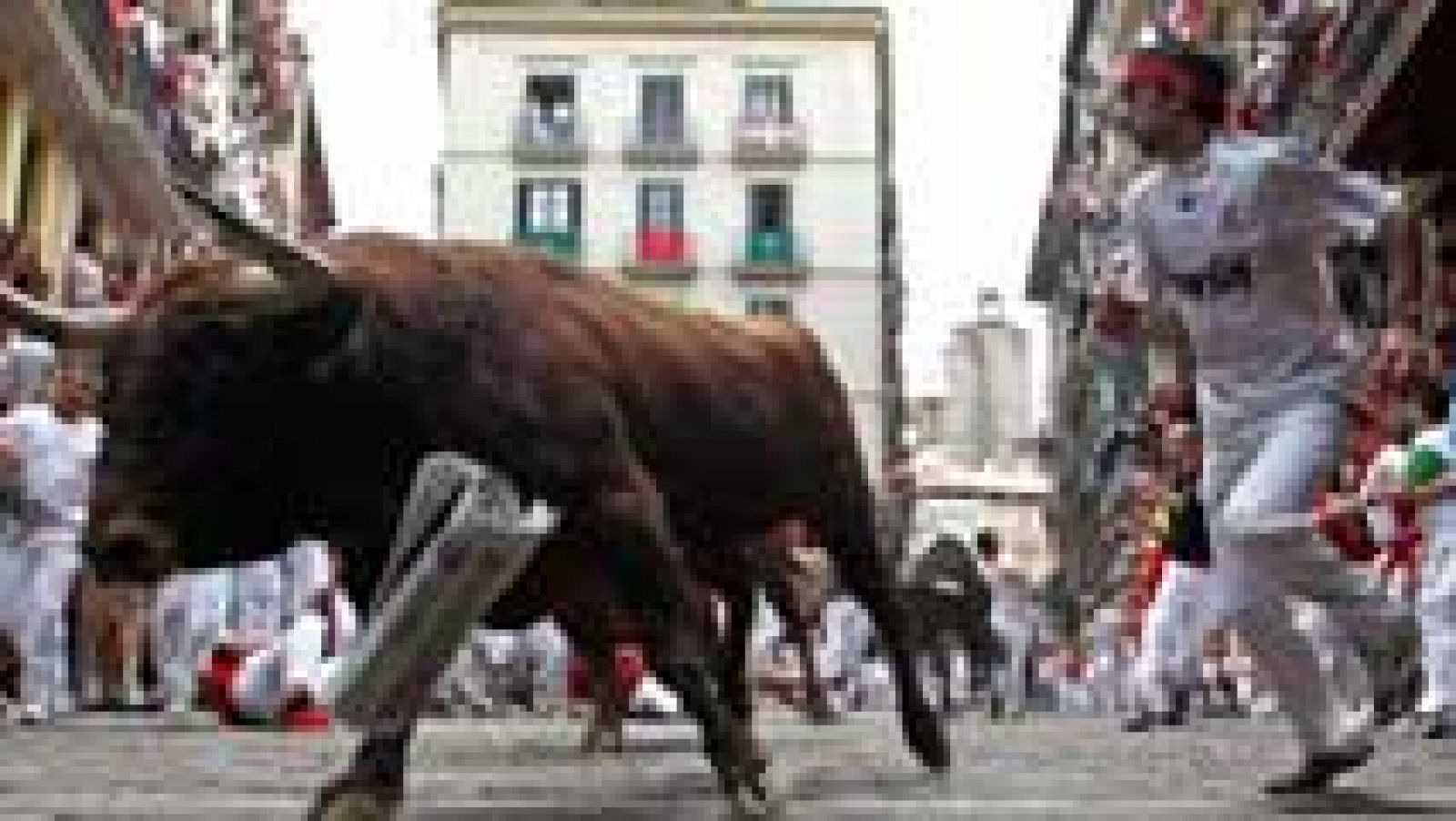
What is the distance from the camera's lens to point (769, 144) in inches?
2990

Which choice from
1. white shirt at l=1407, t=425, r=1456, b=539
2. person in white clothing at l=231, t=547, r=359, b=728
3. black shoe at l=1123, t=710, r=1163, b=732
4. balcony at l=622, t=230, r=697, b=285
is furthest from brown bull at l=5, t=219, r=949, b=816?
balcony at l=622, t=230, r=697, b=285

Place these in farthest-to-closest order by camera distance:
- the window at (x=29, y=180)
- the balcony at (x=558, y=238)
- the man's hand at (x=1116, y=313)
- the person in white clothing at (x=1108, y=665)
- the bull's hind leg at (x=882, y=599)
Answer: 1. the balcony at (x=558, y=238)
2. the window at (x=29, y=180)
3. the person in white clothing at (x=1108, y=665)
4. the bull's hind leg at (x=882, y=599)
5. the man's hand at (x=1116, y=313)

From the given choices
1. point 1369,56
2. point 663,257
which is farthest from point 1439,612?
point 663,257

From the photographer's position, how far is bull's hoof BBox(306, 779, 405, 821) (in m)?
6.74

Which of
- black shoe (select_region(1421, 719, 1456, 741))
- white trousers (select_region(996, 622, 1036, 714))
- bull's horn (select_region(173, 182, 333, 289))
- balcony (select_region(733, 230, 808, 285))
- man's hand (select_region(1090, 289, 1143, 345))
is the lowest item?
balcony (select_region(733, 230, 808, 285))

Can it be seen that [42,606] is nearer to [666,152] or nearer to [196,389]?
[196,389]

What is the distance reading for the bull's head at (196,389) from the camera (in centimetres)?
682

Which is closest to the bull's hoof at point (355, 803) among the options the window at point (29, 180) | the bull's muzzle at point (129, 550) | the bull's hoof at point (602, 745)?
the bull's muzzle at point (129, 550)

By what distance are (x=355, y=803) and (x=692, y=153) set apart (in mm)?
69197

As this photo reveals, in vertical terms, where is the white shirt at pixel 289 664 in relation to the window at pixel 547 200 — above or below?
above

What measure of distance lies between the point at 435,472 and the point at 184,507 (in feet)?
3.29

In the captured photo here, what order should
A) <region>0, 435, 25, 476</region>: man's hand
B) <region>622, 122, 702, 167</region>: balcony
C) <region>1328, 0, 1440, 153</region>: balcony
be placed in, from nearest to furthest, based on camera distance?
<region>0, 435, 25, 476</region>: man's hand, <region>1328, 0, 1440, 153</region>: balcony, <region>622, 122, 702, 167</region>: balcony

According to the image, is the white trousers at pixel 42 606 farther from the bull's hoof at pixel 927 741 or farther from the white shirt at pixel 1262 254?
the white shirt at pixel 1262 254

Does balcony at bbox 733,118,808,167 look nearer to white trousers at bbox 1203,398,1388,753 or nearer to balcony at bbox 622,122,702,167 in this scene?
balcony at bbox 622,122,702,167
